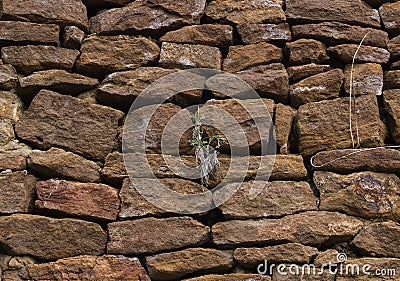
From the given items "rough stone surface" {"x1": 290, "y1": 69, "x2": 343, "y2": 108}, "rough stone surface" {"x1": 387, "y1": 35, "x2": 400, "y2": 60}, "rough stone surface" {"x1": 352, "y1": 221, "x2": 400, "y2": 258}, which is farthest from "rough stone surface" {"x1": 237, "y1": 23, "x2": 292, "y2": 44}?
"rough stone surface" {"x1": 352, "y1": 221, "x2": 400, "y2": 258}

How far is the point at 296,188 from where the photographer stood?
2.97 m

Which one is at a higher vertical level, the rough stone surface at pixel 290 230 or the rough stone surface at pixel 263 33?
the rough stone surface at pixel 263 33

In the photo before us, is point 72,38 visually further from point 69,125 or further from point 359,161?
point 359,161

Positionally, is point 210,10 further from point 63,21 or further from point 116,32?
point 63,21

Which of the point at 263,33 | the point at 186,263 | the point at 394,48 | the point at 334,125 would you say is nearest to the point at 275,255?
the point at 186,263

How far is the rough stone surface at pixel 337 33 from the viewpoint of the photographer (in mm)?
3369

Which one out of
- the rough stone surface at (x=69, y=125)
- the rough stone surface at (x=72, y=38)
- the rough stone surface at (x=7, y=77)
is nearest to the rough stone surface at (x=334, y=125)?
the rough stone surface at (x=69, y=125)

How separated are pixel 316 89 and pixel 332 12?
513mm

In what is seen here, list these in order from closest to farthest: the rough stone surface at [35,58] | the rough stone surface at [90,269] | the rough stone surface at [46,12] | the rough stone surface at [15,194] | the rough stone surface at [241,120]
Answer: the rough stone surface at [90,269] → the rough stone surface at [15,194] → the rough stone surface at [241,120] → the rough stone surface at [35,58] → the rough stone surface at [46,12]

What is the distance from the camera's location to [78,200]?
9.41 feet

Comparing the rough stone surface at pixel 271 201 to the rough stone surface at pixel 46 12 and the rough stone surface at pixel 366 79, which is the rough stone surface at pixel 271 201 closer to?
the rough stone surface at pixel 366 79

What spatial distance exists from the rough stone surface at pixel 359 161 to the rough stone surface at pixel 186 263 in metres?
0.67

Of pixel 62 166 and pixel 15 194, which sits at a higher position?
pixel 62 166

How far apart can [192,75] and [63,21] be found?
758mm
